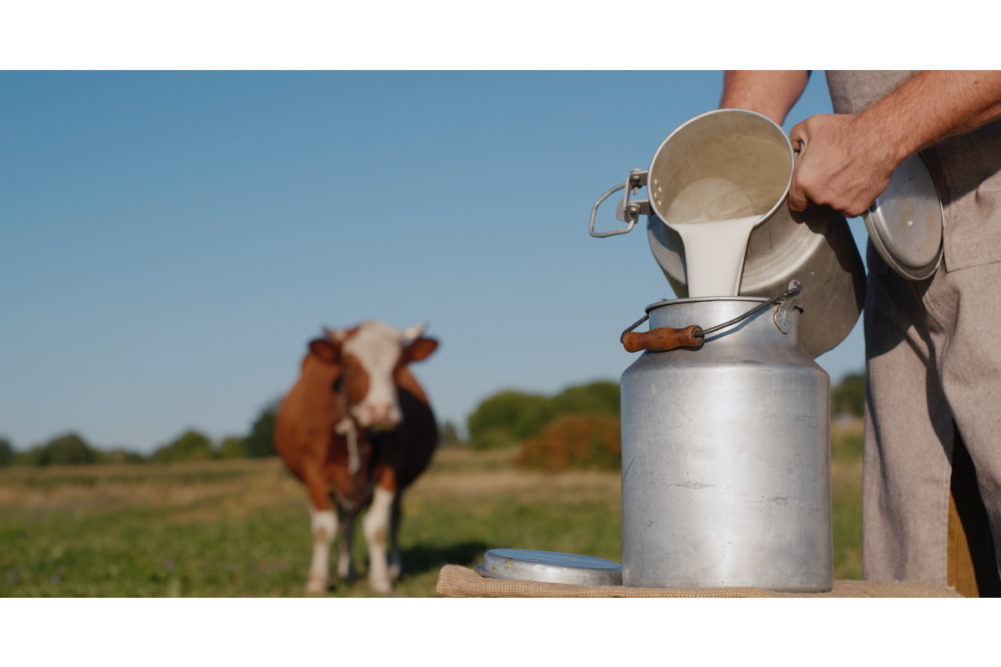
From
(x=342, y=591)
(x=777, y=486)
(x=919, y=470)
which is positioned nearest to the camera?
(x=777, y=486)

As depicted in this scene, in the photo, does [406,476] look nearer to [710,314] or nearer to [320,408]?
[320,408]

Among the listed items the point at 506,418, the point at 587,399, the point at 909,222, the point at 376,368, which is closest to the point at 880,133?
the point at 909,222

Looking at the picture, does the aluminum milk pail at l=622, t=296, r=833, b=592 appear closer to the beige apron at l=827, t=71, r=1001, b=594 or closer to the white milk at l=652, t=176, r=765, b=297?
the white milk at l=652, t=176, r=765, b=297

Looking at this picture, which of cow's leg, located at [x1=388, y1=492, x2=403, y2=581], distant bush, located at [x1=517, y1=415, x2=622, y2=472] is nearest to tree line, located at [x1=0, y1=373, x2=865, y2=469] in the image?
distant bush, located at [x1=517, y1=415, x2=622, y2=472]

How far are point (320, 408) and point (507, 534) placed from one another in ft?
11.1

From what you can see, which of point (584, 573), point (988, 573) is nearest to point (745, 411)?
point (584, 573)

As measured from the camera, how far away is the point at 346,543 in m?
7.01

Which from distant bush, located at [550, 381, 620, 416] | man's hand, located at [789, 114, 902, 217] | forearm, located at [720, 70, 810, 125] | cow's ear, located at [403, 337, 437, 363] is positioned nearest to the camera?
man's hand, located at [789, 114, 902, 217]

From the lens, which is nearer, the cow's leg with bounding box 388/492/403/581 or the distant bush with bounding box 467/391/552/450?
the cow's leg with bounding box 388/492/403/581

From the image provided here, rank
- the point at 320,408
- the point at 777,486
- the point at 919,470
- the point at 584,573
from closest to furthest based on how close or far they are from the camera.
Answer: the point at 777,486 → the point at 584,573 → the point at 919,470 → the point at 320,408

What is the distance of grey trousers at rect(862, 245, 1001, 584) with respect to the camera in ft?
5.93

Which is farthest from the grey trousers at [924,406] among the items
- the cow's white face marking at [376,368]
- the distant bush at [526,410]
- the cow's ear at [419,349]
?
the distant bush at [526,410]

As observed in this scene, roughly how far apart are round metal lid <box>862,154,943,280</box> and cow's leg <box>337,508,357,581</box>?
5.65 m

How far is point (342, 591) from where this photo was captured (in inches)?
240
